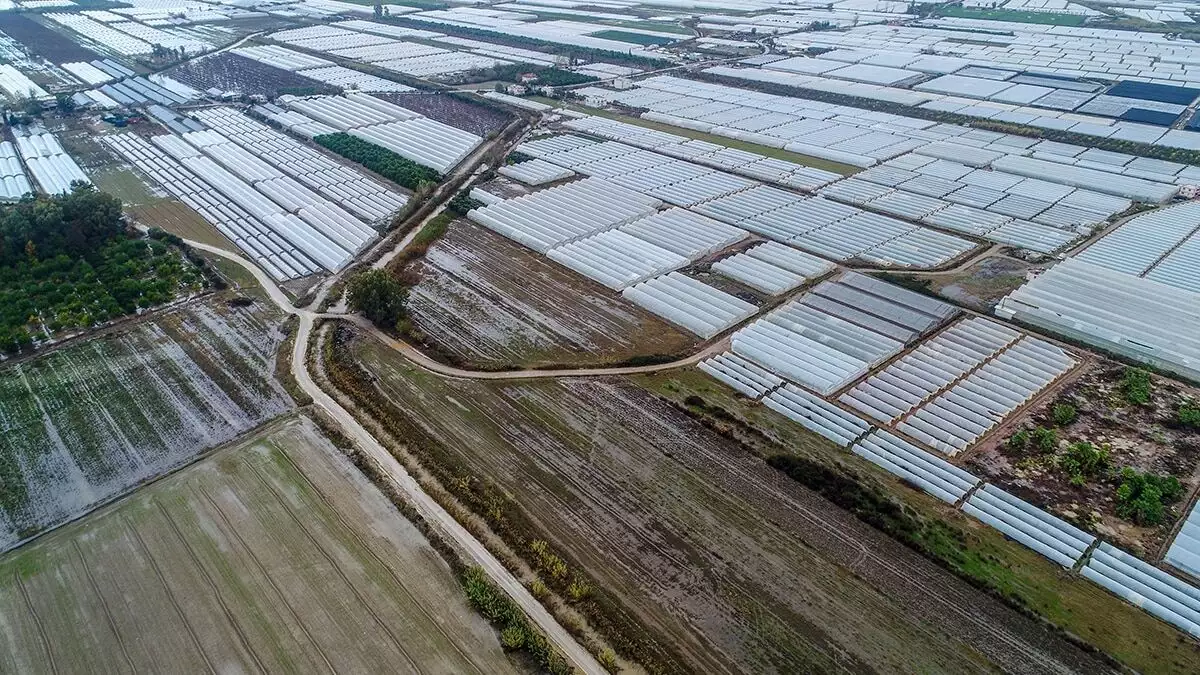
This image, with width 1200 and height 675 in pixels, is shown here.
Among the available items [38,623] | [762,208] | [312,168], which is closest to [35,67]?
[312,168]

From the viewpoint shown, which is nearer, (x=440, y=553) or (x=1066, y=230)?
(x=440, y=553)

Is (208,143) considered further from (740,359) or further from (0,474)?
(740,359)

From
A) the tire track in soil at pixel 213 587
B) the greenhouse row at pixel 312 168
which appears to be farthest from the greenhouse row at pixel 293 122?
the tire track in soil at pixel 213 587

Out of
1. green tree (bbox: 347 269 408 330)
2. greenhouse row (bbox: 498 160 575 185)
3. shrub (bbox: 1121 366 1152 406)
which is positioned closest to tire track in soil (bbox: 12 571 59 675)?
green tree (bbox: 347 269 408 330)

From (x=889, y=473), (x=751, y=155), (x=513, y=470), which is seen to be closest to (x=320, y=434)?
(x=513, y=470)

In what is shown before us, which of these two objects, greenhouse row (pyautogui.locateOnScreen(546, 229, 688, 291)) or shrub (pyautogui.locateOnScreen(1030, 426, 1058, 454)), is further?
greenhouse row (pyautogui.locateOnScreen(546, 229, 688, 291))

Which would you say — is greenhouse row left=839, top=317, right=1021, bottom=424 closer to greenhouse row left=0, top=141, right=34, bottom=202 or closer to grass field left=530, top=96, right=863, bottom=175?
grass field left=530, top=96, right=863, bottom=175

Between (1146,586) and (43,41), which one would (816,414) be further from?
(43,41)
